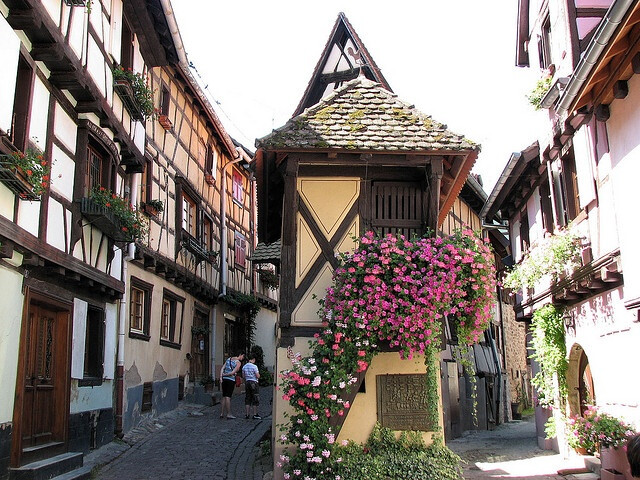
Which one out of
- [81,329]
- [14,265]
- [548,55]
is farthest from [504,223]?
[14,265]

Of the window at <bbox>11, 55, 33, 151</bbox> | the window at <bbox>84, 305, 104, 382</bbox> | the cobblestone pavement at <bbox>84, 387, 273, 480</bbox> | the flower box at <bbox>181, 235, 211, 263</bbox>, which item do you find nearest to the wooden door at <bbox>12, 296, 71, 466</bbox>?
the cobblestone pavement at <bbox>84, 387, 273, 480</bbox>

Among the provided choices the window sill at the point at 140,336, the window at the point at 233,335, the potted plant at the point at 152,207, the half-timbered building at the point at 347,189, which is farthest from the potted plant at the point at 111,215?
the window at the point at 233,335

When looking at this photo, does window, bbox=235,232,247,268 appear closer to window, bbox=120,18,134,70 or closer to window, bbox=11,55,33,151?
window, bbox=120,18,134,70

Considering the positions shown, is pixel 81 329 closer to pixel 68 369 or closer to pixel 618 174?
pixel 68 369

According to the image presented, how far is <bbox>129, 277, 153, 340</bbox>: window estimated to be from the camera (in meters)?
13.1

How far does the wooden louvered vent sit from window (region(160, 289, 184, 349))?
24.7ft

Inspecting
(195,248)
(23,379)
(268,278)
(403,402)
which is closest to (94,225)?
(23,379)

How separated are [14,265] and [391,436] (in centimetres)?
503

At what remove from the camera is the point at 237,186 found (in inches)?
923

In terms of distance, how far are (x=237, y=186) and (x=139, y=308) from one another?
10.2m

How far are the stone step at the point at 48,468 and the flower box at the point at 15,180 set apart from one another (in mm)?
3229

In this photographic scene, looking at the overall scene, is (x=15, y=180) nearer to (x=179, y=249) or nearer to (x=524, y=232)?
(x=179, y=249)

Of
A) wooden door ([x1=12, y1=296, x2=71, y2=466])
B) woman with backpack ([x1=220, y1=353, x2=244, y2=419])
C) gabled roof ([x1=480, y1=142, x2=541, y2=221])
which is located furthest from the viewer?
woman with backpack ([x1=220, y1=353, x2=244, y2=419])

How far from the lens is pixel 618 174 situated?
848 centimetres
